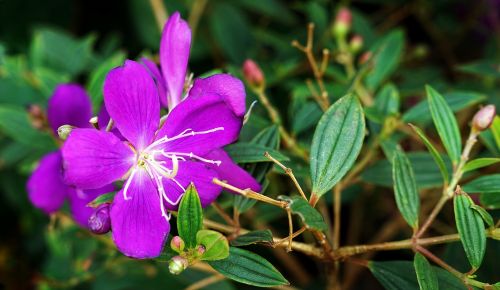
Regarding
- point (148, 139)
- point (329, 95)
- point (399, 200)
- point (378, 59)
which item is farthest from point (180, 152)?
point (378, 59)

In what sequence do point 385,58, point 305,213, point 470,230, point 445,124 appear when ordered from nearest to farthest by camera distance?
point 305,213 < point 470,230 < point 445,124 < point 385,58

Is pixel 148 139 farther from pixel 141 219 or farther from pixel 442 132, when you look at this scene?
pixel 442 132

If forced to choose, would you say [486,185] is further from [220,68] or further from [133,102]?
[220,68]

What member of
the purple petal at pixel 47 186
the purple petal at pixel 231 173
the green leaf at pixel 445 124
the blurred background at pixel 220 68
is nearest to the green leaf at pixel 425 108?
the blurred background at pixel 220 68

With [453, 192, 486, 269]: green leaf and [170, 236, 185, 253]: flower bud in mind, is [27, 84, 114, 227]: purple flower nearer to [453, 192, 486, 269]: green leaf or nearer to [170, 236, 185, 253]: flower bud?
[170, 236, 185, 253]: flower bud

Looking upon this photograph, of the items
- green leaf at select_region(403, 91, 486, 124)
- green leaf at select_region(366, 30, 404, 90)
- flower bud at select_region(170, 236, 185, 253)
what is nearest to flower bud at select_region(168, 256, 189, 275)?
flower bud at select_region(170, 236, 185, 253)

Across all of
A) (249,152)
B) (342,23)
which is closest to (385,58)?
(342,23)

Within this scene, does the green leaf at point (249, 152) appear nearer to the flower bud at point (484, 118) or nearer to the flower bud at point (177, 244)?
the flower bud at point (177, 244)
